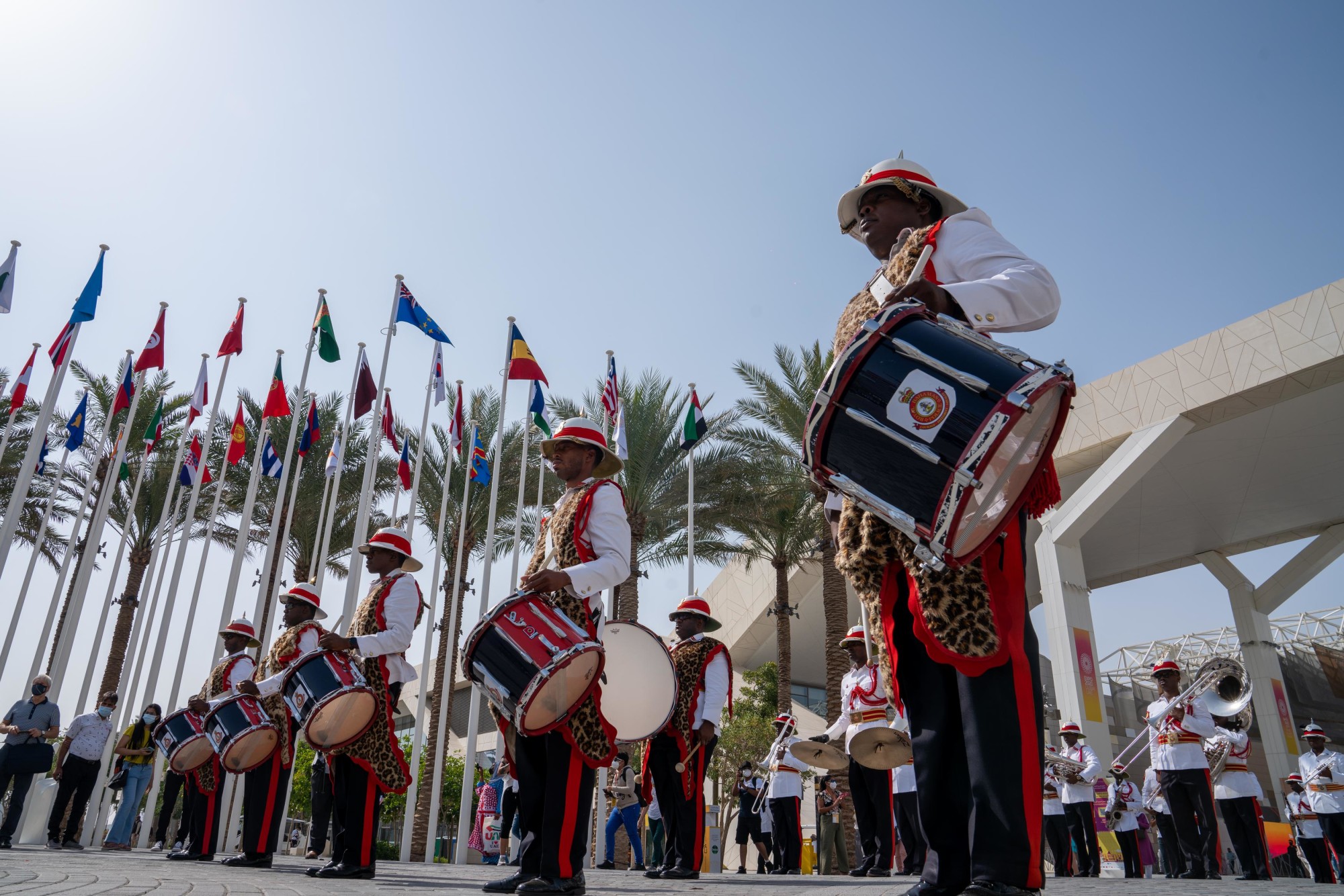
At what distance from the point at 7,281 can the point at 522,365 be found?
8.47m

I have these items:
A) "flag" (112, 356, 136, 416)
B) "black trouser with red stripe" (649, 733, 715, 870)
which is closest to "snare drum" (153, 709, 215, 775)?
"black trouser with red stripe" (649, 733, 715, 870)

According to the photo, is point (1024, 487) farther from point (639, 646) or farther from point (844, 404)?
point (639, 646)

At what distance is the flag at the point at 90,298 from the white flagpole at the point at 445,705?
6.83 meters

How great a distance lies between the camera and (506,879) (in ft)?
13.5

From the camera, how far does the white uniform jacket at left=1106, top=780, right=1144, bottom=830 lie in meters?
14.2

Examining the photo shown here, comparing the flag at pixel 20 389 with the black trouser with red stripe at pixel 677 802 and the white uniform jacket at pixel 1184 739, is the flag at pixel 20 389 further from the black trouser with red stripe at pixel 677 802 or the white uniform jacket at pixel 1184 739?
the white uniform jacket at pixel 1184 739

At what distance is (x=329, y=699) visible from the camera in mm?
5520

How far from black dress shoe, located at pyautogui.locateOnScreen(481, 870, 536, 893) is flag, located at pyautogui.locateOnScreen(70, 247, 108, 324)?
14782 millimetres

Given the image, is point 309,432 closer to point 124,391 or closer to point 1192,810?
point 124,391

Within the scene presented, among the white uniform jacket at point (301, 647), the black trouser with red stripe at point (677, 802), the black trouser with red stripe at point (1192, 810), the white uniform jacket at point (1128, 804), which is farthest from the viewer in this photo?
the white uniform jacket at point (1128, 804)

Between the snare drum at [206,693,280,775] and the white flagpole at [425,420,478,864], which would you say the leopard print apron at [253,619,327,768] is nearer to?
the snare drum at [206,693,280,775]

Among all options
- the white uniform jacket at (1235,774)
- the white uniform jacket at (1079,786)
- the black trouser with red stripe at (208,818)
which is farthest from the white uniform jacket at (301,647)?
the white uniform jacket at (1079,786)

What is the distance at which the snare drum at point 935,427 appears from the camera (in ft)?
7.34

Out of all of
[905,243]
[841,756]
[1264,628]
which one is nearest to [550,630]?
[905,243]
